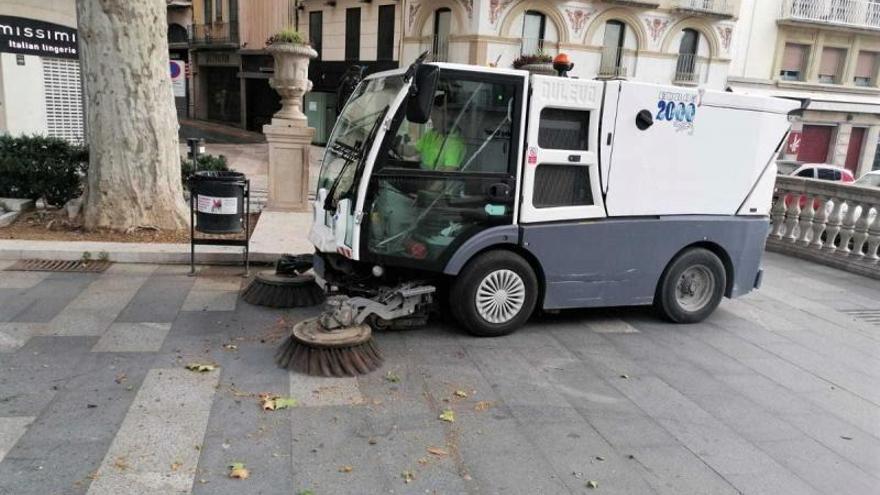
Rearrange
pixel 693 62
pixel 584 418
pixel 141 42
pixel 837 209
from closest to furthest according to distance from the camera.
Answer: pixel 584 418 < pixel 141 42 < pixel 837 209 < pixel 693 62

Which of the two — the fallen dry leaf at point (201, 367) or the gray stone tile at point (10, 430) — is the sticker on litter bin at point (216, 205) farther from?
the gray stone tile at point (10, 430)

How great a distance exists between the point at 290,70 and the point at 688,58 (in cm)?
2230

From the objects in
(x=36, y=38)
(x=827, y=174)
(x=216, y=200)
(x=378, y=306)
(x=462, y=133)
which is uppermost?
(x=36, y=38)

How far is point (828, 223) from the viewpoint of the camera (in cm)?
1003

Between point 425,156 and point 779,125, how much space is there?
12.0ft

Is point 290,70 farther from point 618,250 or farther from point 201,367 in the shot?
point 201,367

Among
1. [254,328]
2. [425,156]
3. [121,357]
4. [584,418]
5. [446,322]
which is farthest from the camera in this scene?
[446,322]

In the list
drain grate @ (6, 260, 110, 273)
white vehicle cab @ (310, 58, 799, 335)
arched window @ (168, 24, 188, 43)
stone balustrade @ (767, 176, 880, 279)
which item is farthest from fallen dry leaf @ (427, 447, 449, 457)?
arched window @ (168, 24, 188, 43)

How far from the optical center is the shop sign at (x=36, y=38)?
43.1 feet

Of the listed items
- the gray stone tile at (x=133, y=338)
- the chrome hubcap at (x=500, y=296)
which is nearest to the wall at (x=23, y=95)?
the gray stone tile at (x=133, y=338)

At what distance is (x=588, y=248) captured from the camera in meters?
5.89

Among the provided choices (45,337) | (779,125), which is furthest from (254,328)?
(779,125)

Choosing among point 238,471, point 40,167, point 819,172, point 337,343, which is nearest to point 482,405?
point 337,343

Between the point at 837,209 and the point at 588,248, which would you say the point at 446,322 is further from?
the point at 837,209
